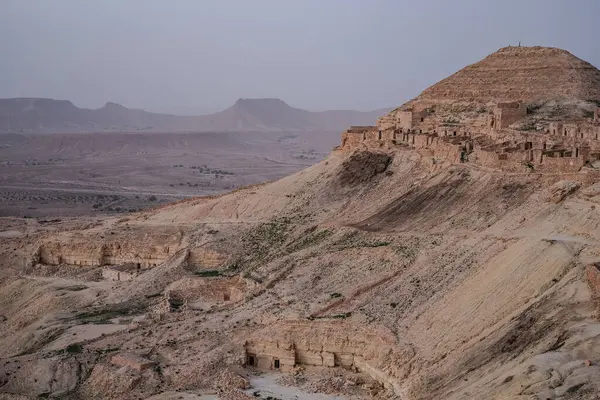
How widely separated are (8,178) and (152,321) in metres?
84.5

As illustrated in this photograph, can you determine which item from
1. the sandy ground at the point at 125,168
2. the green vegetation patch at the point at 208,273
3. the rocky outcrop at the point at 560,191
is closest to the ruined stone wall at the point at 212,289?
the green vegetation patch at the point at 208,273

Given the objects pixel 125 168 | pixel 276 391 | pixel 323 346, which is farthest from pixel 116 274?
pixel 125 168

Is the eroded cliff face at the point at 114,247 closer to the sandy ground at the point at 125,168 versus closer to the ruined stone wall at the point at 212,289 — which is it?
the ruined stone wall at the point at 212,289

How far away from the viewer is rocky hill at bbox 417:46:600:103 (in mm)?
46469

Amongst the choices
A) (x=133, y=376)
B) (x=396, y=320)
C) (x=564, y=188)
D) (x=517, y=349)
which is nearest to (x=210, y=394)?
(x=133, y=376)

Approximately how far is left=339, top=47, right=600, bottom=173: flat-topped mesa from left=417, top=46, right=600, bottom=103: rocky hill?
51mm

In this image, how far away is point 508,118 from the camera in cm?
4256

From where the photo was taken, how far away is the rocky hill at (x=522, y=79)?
46469 millimetres

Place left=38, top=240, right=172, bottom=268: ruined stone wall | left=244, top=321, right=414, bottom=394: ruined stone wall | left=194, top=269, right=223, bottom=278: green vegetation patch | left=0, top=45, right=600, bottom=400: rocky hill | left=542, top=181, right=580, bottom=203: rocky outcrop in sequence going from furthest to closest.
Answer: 1. left=38, top=240, right=172, bottom=268: ruined stone wall
2. left=194, top=269, right=223, bottom=278: green vegetation patch
3. left=542, top=181, right=580, bottom=203: rocky outcrop
4. left=244, top=321, right=414, bottom=394: ruined stone wall
5. left=0, top=45, right=600, bottom=400: rocky hill

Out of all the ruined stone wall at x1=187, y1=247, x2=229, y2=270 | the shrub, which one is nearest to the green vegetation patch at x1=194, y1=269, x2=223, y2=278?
the ruined stone wall at x1=187, y1=247, x2=229, y2=270

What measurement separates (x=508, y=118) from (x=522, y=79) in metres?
6.52

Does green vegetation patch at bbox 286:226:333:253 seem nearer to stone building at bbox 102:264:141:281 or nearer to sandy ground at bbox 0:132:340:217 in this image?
stone building at bbox 102:264:141:281

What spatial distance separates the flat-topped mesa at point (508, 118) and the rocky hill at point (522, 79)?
0.17ft

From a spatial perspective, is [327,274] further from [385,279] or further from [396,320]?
[396,320]
